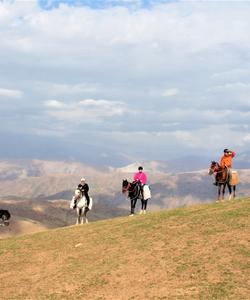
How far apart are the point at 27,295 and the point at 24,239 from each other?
41.7ft

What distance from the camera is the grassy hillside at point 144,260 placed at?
75.9 feet

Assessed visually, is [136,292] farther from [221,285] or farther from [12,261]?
[12,261]

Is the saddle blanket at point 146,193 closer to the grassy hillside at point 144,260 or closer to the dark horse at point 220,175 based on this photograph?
the dark horse at point 220,175

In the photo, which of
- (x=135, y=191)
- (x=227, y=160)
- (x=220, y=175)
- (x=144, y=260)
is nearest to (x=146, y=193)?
(x=135, y=191)

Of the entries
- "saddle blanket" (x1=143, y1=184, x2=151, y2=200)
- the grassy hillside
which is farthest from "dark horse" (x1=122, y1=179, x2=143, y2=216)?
the grassy hillside

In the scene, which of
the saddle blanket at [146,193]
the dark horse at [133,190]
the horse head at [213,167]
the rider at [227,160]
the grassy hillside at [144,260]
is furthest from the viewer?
the saddle blanket at [146,193]

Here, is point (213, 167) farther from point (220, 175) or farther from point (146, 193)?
point (146, 193)

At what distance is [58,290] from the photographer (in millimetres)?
24859

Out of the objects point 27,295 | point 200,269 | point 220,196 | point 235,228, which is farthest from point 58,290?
point 220,196

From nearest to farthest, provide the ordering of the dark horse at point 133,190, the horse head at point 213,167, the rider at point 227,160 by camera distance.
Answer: the rider at point 227,160 → the horse head at point 213,167 → the dark horse at point 133,190

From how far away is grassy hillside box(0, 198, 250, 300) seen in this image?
23.1 meters

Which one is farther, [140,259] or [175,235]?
[175,235]

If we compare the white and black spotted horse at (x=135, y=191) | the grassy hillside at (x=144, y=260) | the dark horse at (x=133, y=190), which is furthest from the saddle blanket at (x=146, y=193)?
the grassy hillside at (x=144, y=260)

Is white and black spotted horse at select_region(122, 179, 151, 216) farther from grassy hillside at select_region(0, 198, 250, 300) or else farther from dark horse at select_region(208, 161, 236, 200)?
grassy hillside at select_region(0, 198, 250, 300)
